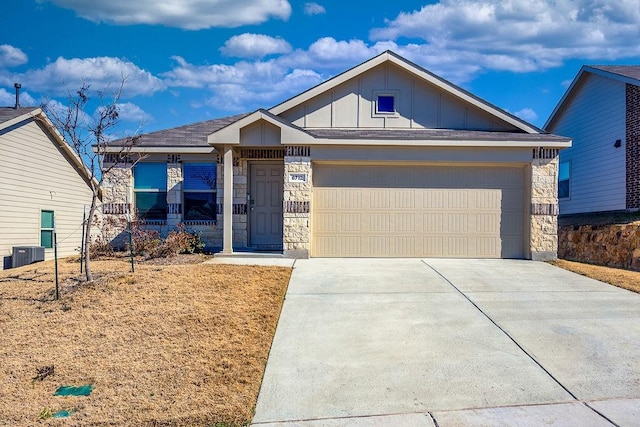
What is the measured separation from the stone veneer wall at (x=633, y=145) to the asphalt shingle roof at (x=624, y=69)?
44cm

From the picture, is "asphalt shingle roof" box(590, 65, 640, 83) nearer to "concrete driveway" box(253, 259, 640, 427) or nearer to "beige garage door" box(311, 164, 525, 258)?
"beige garage door" box(311, 164, 525, 258)

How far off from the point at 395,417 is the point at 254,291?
13.7 feet

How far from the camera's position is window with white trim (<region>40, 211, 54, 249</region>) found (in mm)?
14883

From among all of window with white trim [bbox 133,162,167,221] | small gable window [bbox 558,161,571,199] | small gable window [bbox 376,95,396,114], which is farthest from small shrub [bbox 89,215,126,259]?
small gable window [bbox 558,161,571,199]

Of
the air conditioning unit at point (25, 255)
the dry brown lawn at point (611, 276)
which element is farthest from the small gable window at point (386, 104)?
the air conditioning unit at point (25, 255)

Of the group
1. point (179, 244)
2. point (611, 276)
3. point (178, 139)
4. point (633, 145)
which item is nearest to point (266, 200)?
point (179, 244)

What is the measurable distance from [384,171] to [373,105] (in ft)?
6.34

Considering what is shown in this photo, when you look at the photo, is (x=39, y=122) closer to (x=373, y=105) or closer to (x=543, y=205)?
(x=373, y=105)

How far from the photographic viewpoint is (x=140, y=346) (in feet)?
19.5

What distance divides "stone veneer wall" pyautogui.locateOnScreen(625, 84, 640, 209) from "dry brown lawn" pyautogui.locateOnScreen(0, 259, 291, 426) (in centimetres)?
1187

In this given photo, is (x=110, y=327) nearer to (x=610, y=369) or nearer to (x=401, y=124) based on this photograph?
(x=610, y=369)

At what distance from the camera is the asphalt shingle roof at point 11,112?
1324 cm

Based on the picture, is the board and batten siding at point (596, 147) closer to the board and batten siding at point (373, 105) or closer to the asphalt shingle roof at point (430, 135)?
the asphalt shingle roof at point (430, 135)

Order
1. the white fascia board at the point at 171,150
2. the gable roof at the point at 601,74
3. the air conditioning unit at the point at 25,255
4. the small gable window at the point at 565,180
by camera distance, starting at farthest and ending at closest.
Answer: the small gable window at the point at 565,180 < the gable roof at the point at 601,74 < the air conditioning unit at the point at 25,255 < the white fascia board at the point at 171,150
